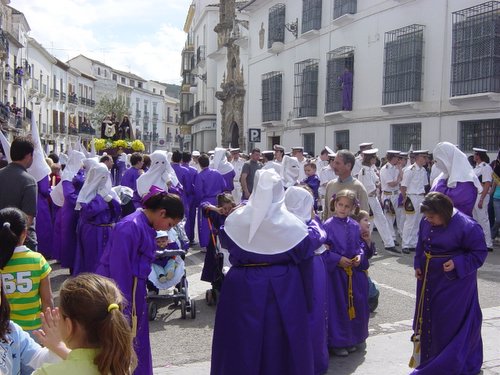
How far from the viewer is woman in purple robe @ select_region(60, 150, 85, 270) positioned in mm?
8992

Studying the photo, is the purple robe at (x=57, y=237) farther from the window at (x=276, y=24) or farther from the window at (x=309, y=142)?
the window at (x=276, y=24)

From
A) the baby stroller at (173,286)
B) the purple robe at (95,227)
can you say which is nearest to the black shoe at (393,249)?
the baby stroller at (173,286)

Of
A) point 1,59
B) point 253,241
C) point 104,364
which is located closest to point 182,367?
point 253,241

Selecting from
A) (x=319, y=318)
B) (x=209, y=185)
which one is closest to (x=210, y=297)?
(x=319, y=318)

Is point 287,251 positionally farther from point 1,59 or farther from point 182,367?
point 1,59

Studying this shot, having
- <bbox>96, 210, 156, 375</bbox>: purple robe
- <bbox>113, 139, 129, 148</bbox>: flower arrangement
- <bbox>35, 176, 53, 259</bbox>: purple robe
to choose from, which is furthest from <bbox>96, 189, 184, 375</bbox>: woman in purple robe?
<bbox>113, 139, 129, 148</bbox>: flower arrangement

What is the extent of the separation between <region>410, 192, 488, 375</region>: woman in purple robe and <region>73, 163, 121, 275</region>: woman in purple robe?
4155 millimetres

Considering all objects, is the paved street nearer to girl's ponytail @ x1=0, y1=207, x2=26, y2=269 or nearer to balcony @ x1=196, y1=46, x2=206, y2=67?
girl's ponytail @ x1=0, y1=207, x2=26, y2=269

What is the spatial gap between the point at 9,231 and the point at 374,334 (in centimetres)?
425

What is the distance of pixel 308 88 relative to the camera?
25.5 metres

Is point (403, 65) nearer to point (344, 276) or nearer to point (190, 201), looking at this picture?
point (190, 201)

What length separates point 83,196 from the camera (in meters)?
7.71

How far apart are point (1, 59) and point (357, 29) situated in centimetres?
2850

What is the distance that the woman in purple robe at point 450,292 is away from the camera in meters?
5.13
